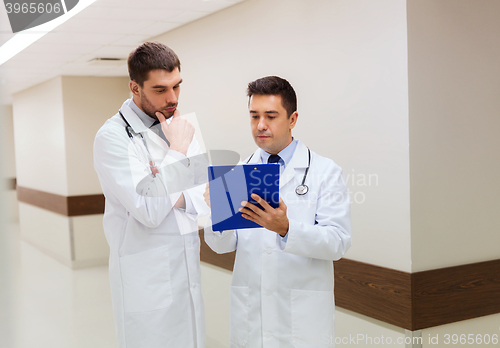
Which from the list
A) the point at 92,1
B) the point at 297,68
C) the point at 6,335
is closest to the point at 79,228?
the point at 92,1

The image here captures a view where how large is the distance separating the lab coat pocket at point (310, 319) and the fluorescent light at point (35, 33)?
2974mm

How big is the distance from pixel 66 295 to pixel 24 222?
4238 millimetres

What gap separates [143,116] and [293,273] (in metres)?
0.83

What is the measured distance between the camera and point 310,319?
5.76 feet

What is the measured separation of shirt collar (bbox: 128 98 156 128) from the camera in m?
1.80

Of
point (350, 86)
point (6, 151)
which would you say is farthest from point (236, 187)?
point (350, 86)

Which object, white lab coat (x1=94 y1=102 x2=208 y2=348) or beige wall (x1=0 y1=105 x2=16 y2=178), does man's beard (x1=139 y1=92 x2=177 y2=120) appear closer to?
white lab coat (x1=94 y1=102 x2=208 y2=348)

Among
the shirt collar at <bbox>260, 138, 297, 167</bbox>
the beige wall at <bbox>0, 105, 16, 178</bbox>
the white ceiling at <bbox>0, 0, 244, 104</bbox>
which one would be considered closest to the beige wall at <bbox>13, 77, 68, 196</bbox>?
the white ceiling at <bbox>0, 0, 244, 104</bbox>

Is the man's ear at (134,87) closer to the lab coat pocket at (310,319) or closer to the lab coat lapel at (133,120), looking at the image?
the lab coat lapel at (133,120)

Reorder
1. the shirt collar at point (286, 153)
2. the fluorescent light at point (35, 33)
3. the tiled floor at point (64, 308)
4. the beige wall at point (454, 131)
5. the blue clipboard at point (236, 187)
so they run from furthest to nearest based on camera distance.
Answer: the tiled floor at point (64, 308) < the fluorescent light at point (35, 33) < the beige wall at point (454, 131) < the shirt collar at point (286, 153) < the blue clipboard at point (236, 187)

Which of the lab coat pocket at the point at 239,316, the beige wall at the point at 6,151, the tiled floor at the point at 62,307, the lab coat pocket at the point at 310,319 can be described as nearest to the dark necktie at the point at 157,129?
the lab coat pocket at the point at 239,316

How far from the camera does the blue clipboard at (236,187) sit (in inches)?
59.5

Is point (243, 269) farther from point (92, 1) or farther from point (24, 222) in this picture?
point (24, 222)

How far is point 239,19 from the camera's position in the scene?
3795mm
